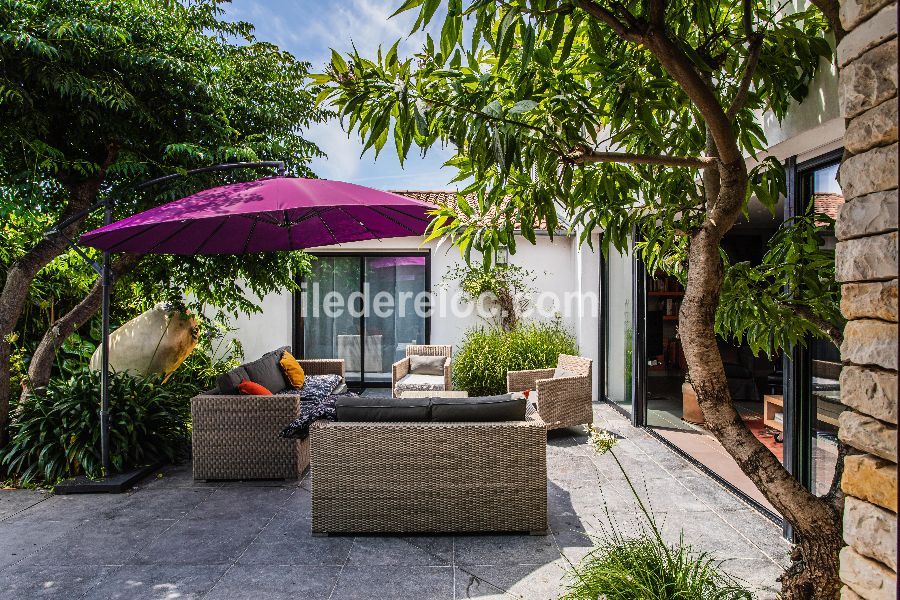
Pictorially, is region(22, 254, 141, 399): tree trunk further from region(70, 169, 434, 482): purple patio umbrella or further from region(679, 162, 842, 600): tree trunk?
region(679, 162, 842, 600): tree trunk

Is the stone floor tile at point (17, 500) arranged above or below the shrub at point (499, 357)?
below

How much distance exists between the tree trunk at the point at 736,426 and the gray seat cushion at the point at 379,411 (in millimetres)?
2003

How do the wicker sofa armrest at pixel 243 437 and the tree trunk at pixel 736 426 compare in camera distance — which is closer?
the tree trunk at pixel 736 426

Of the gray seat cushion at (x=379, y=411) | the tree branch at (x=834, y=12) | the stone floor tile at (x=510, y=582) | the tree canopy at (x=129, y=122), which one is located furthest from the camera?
the tree canopy at (x=129, y=122)

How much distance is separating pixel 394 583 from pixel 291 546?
78cm

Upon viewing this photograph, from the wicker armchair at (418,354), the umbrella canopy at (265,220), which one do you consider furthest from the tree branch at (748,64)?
the wicker armchair at (418,354)

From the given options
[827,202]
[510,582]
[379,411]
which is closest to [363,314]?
[379,411]

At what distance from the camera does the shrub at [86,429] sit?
4410mm

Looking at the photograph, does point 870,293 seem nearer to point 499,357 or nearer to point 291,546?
point 291,546

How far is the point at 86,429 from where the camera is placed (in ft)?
14.9

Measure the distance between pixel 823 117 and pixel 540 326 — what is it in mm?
5907

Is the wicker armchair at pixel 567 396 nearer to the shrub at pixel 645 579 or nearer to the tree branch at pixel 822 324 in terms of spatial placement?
the shrub at pixel 645 579

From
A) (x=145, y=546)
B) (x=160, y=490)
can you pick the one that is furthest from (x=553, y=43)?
(x=160, y=490)

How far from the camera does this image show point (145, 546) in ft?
10.6
